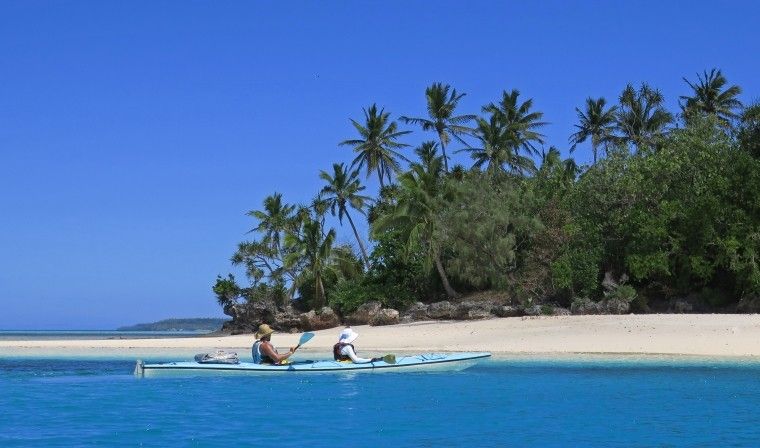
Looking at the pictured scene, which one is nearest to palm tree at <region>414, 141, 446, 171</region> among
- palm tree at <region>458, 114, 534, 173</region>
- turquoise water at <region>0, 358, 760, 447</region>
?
palm tree at <region>458, 114, 534, 173</region>

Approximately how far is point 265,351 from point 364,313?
74.7 feet

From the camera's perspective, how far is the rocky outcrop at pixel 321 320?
1841 inches

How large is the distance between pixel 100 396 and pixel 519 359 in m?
13.7

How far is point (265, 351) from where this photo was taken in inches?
875

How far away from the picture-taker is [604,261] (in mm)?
41656

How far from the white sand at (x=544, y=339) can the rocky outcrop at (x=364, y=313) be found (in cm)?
318

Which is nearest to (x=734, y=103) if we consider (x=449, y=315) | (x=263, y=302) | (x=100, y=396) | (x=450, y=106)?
(x=450, y=106)

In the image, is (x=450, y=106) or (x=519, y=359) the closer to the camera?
(x=519, y=359)

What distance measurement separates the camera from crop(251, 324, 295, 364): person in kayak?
2219cm

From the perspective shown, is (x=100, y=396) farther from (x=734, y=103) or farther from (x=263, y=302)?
(x=734, y=103)

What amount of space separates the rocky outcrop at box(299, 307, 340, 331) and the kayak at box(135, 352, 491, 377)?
23.5 meters

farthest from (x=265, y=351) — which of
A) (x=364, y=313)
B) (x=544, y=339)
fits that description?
(x=364, y=313)

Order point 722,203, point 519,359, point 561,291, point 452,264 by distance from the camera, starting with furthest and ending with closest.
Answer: point 452,264 → point 561,291 → point 722,203 → point 519,359

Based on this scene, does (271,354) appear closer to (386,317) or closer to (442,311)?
(386,317)
